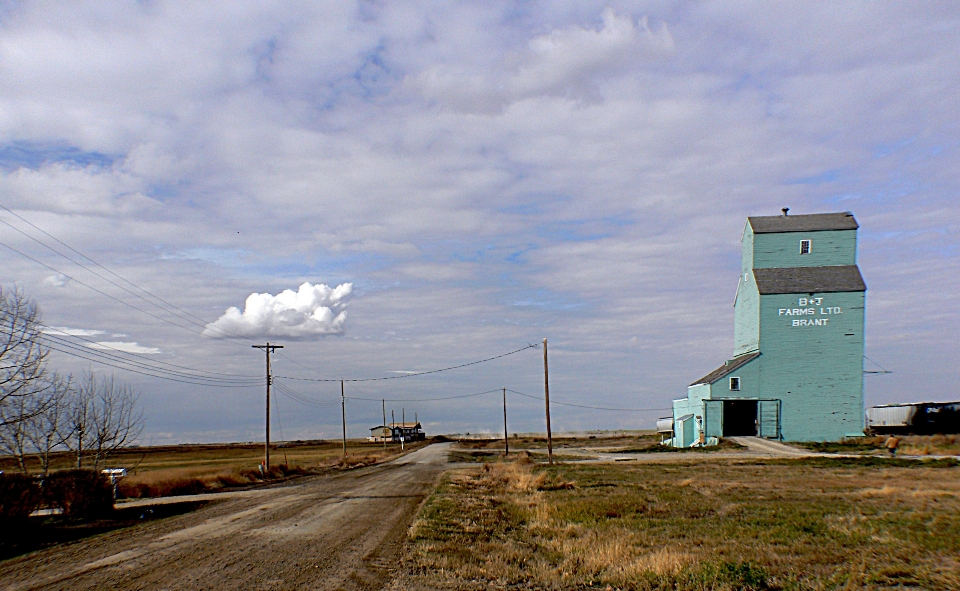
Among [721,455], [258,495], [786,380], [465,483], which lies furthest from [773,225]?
[258,495]

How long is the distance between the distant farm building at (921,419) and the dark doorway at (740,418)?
10.7 meters

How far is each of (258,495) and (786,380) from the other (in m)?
42.2

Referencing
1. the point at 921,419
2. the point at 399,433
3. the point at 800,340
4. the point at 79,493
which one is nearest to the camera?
the point at 79,493

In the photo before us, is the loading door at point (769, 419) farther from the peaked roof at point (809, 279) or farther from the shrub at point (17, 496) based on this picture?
the shrub at point (17, 496)

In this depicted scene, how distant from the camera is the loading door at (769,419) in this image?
54.1 m

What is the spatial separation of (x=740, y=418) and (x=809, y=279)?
49.0ft

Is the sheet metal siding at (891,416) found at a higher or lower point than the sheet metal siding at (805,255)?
lower

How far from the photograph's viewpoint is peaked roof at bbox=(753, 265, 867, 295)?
5476cm

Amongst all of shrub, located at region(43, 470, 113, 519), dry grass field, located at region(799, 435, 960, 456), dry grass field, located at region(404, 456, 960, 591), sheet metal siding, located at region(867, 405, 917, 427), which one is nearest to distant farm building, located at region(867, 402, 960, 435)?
sheet metal siding, located at region(867, 405, 917, 427)

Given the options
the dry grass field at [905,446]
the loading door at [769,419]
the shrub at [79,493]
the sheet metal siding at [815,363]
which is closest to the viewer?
the shrub at [79,493]

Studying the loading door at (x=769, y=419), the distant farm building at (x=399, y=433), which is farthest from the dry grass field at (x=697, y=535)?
the distant farm building at (x=399, y=433)

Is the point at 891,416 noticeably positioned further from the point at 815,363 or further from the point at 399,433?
the point at 399,433

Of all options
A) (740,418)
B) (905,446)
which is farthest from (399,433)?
(905,446)

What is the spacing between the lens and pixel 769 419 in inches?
2140
